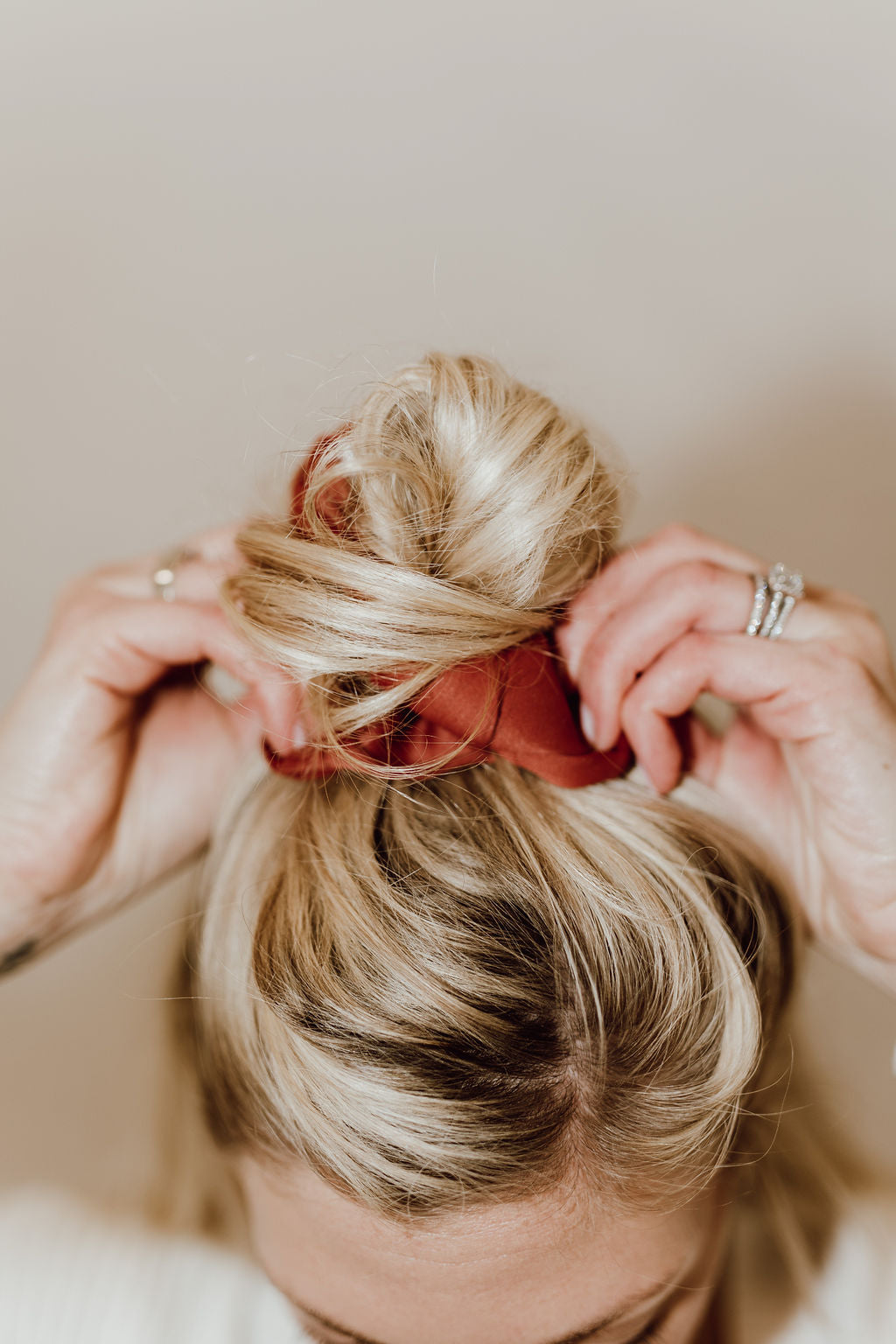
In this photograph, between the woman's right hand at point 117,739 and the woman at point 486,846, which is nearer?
the woman at point 486,846

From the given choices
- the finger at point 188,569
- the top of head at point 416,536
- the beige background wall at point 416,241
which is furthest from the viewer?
the beige background wall at point 416,241

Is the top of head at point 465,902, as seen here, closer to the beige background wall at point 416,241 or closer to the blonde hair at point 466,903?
the blonde hair at point 466,903

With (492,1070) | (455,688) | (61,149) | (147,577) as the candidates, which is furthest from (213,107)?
(492,1070)

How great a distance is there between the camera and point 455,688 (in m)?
0.72

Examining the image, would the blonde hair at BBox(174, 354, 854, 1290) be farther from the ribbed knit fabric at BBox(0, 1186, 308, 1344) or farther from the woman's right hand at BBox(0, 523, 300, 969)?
the ribbed knit fabric at BBox(0, 1186, 308, 1344)

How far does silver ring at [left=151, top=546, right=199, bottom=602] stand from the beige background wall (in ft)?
0.78

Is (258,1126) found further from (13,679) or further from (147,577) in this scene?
(13,679)

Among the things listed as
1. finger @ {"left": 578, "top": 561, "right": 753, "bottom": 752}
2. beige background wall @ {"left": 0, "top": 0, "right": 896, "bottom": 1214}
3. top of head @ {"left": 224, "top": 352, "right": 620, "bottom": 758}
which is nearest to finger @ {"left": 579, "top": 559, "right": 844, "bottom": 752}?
finger @ {"left": 578, "top": 561, "right": 753, "bottom": 752}

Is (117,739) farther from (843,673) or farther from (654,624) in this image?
(843,673)

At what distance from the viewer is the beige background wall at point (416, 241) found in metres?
1.15

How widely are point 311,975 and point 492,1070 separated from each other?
0.15m

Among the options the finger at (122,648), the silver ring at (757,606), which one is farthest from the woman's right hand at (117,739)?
the silver ring at (757,606)

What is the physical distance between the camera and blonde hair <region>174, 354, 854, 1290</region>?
683 mm

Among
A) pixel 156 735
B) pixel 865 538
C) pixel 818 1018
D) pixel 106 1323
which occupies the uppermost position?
pixel 865 538
